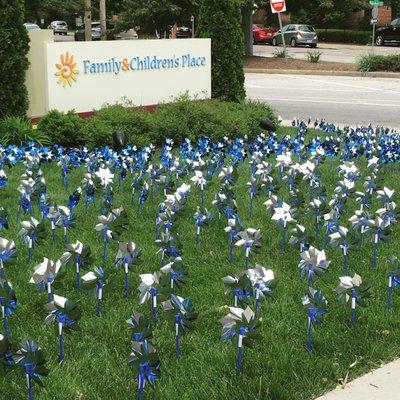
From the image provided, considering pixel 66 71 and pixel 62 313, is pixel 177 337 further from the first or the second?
pixel 66 71

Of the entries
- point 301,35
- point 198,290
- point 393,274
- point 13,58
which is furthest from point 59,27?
point 393,274

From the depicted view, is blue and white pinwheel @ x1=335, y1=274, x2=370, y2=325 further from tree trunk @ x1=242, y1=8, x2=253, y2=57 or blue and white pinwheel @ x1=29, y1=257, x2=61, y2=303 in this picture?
tree trunk @ x1=242, y1=8, x2=253, y2=57

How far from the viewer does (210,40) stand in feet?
44.1

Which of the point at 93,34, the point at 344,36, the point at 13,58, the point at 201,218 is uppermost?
the point at 13,58

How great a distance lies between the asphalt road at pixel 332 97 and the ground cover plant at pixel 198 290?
27.3 ft

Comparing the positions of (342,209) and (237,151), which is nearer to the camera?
(342,209)

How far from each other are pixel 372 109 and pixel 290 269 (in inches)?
478

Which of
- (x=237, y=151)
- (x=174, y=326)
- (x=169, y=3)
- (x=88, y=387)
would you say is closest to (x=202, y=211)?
(x=174, y=326)

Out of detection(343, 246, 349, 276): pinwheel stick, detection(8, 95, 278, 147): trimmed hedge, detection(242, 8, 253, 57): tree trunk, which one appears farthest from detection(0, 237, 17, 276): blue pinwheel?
detection(242, 8, 253, 57): tree trunk

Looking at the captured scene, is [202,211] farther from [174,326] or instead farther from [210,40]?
[210,40]

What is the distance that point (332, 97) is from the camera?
19.7 meters

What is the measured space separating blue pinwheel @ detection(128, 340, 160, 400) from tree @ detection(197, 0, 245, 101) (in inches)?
423

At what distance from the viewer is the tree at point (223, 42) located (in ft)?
44.8

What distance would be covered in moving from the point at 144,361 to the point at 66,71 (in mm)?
8422
